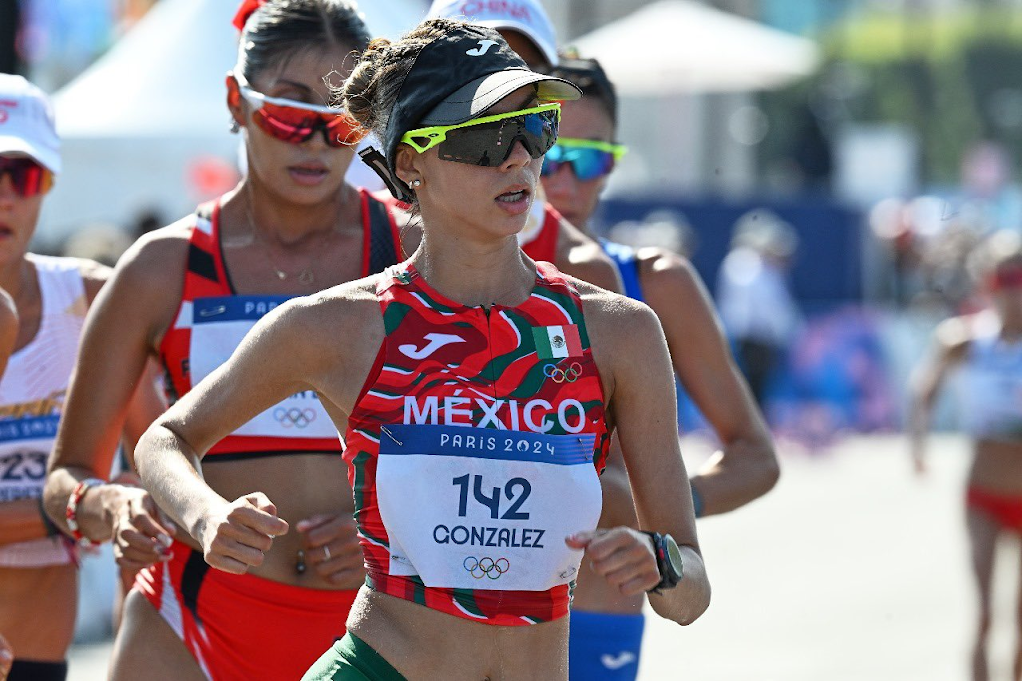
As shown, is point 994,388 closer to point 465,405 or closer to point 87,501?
point 87,501

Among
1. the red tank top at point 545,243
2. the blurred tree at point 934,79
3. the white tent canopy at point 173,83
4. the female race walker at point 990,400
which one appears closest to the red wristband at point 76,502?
the red tank top at point 545,243

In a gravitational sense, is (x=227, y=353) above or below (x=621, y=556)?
below

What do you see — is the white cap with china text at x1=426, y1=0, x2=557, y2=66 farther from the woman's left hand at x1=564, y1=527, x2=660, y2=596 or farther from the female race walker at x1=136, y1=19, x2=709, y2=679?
the woman's left hand at x1=564, y1=527, x2=660, y2=596

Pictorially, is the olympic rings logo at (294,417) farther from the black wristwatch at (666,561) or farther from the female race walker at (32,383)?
the black wristwatch at (666,561)

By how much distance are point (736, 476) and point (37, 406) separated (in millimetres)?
1836

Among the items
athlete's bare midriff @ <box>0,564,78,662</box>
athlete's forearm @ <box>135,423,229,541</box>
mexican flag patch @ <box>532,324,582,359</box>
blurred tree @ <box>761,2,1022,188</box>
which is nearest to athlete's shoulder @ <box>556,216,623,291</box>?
mexican flag patch @ <box>532,324,582,359</box>

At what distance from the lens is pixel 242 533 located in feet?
8.98

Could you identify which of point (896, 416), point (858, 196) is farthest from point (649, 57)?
point (858, 196)

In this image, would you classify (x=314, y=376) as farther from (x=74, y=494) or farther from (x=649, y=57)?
(x=649, y=57)

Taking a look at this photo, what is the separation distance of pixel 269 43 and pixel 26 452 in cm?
134

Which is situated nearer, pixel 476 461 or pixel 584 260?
pixel 476 461

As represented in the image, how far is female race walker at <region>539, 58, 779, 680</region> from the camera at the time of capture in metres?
4.16

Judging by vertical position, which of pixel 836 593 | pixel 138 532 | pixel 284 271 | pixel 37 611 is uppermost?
pixel 284 271

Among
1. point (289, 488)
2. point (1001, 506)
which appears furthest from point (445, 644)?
point (1001, 506)
